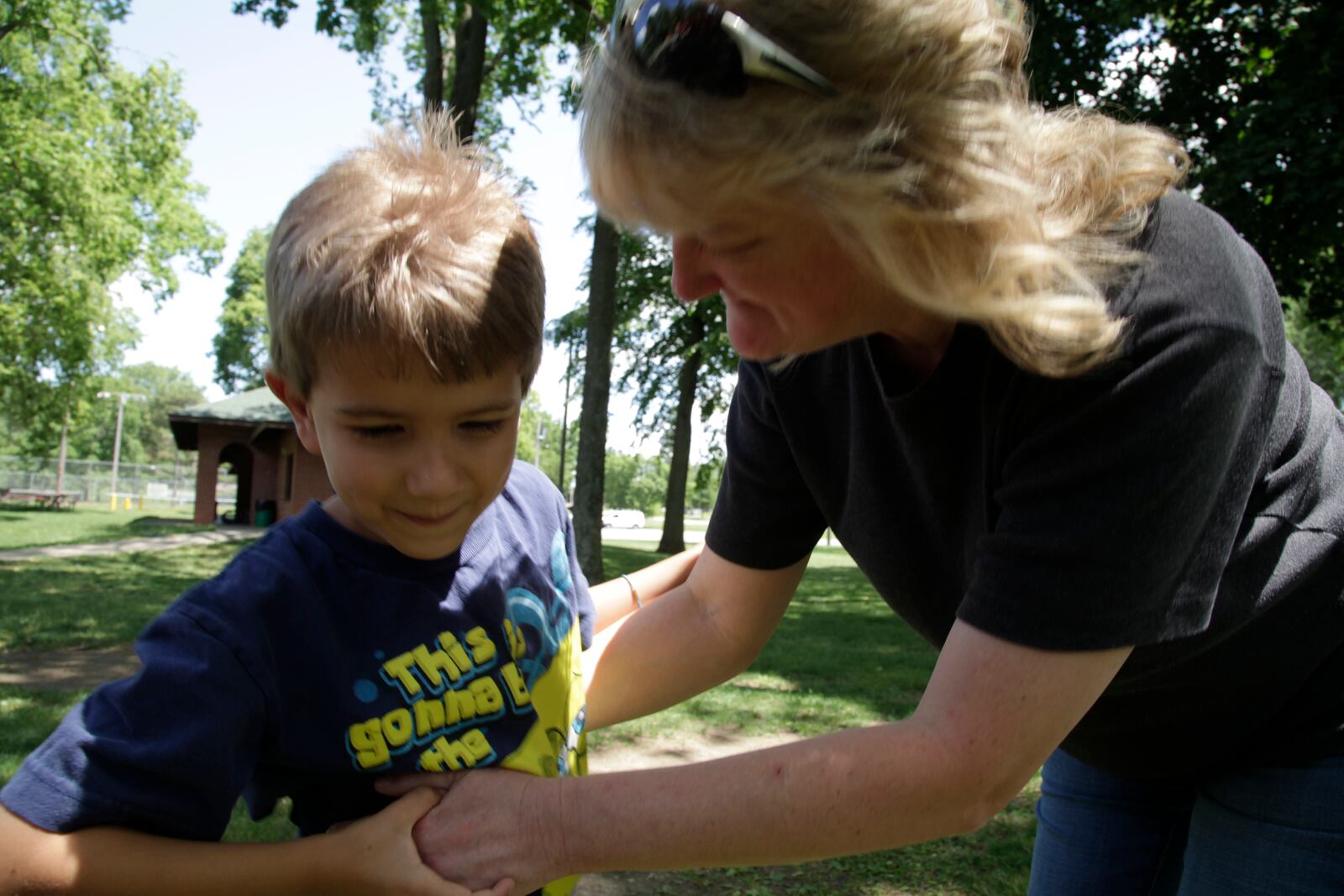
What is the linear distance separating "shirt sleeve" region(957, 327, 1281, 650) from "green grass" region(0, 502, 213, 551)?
19148 mm

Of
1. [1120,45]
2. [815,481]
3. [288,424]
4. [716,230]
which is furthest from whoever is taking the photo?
[288,424]

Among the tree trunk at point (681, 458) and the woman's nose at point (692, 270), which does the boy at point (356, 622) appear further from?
the tree trunk at point (681, 458)

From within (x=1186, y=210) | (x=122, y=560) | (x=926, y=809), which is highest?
(x=1186, y=210)

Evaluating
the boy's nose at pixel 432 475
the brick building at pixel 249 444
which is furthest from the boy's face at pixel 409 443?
the brick building at pixel 249 444

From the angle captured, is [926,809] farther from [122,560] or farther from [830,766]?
[122,560]

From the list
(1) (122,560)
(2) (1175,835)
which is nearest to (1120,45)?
(2) (1175,835)

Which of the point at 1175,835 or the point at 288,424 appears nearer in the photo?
the point at 1175,835

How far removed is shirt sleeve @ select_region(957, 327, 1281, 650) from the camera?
4.04 feet

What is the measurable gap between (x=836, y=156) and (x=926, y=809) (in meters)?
0.82

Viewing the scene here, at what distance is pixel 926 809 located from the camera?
1.32 m

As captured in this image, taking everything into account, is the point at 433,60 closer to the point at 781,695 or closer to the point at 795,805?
the point at 781,695

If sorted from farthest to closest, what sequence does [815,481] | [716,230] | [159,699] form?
[815,481]
[716,230]
[159,699]

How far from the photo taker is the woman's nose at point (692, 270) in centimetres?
151

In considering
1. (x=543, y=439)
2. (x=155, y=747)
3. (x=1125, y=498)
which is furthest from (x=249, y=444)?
(x=543, y=439)
